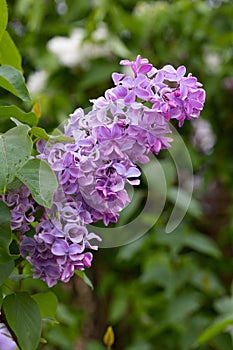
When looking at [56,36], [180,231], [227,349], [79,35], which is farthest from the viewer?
[56,36]

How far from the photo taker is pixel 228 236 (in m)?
1.77

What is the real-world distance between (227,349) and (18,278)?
0.94m

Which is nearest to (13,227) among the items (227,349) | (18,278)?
(18,278)

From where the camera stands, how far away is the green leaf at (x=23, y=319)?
20.5 inches

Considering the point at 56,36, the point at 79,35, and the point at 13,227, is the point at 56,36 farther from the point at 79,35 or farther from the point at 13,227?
the point at 13,227

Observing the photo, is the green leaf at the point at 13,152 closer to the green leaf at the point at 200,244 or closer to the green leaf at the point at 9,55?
the green leaf at the point at 9,55

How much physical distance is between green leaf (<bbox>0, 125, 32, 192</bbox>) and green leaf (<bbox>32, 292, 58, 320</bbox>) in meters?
0.19

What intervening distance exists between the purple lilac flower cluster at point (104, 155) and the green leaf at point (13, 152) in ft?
0.11

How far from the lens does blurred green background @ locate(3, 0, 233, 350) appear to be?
5.03 ft

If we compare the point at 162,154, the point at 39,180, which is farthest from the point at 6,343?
the point at 162,154

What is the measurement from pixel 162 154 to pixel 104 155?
119cm

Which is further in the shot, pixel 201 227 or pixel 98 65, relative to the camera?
pixel 201 227

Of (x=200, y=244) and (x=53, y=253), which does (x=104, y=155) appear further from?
Result: (x=200, y=244)

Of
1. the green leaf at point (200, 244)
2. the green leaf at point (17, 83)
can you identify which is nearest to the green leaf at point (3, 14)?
the green leaf at point (17, 83)
